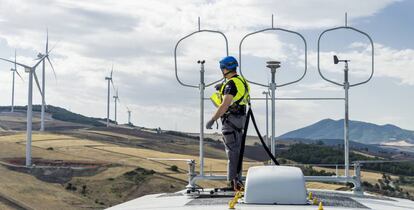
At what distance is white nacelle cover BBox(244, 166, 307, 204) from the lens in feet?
16.4

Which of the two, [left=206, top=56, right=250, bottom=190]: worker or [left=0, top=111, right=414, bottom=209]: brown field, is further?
[left=0, top=111, right=414, bottom=209]: brown field

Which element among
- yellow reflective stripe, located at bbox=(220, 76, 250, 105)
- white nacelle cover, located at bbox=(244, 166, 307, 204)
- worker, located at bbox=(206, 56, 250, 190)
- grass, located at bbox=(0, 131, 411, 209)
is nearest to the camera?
white nacelle cover, located at bbox=(244, 166, 307, 204)

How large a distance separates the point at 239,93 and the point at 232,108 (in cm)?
23

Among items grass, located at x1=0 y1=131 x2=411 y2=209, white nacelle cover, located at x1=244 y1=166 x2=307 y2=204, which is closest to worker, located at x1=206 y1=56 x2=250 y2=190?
white nacelle cover, located at x1=244 y1=166 x2=307 y2=204

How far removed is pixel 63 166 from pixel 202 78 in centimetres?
6356

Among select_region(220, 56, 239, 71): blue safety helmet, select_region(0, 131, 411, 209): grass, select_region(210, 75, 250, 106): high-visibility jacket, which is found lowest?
select_region(0, 131, 411, 209): grass

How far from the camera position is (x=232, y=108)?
8.28 meters

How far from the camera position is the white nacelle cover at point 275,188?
501 centimetres

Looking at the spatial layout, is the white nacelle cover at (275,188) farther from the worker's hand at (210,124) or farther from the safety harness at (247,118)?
the worker's hand at (210,124)

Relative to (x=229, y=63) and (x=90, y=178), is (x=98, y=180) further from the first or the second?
(x=229, y=63)

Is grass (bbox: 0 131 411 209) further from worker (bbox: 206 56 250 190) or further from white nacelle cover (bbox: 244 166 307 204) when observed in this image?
white nacelle cover (bbox: 244 166 307 204)

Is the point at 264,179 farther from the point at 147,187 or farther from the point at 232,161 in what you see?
the point at 147,187

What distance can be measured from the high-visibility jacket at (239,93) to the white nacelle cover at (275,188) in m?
3.00

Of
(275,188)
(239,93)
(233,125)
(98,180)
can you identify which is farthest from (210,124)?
(98,180)
